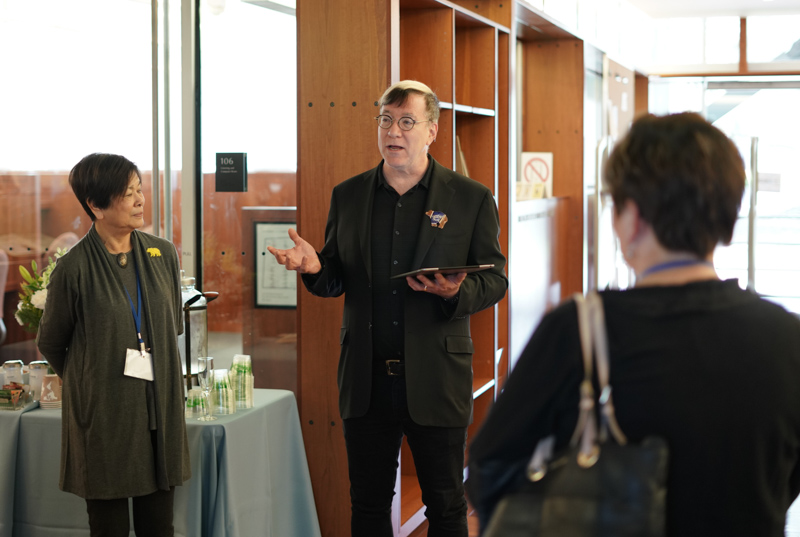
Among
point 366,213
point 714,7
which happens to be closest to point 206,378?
point 366,213

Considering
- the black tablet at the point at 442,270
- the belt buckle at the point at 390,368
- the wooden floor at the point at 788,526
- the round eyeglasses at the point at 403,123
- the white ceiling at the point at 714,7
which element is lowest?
the wooden floor at the point at 788,526

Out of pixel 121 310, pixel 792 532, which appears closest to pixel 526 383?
pixel 121 310

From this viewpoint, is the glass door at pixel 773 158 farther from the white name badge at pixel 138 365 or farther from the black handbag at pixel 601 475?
the black handbag at pixel 601 475

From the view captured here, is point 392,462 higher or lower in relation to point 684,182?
lower

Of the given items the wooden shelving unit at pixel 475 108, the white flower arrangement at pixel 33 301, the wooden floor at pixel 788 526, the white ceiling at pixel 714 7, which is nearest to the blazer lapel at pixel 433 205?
the wooden shelving unit at pixel 475 108

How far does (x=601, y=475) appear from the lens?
1137mm

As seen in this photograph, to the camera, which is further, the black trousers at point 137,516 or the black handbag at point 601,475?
the black trousers at point 137,516

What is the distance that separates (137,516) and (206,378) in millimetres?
588

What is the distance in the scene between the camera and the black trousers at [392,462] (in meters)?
2.60

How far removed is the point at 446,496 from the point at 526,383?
1536 mm

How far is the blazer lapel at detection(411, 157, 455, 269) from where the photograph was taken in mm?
2580

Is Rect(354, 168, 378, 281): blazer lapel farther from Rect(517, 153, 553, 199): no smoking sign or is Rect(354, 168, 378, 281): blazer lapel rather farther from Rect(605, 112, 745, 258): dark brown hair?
Rect(517, 153, 553, 199): no smoking sign

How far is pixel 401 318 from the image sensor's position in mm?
2598

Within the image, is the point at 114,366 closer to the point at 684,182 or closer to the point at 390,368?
the point at 390,368
